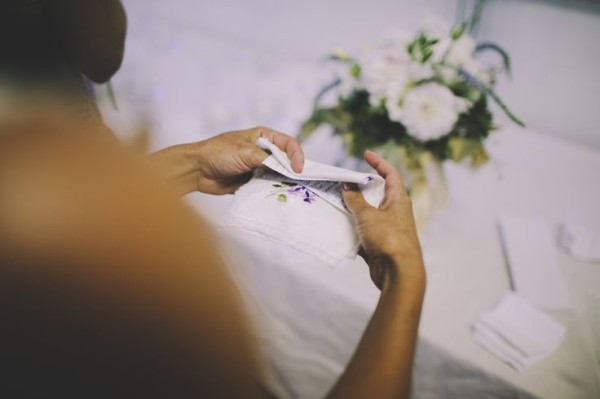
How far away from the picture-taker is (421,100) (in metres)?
0.80

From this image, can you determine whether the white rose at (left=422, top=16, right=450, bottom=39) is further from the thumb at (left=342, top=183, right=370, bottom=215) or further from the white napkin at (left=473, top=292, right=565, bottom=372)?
the white napkin at (left=473, top=292, right=565, bottom=372)

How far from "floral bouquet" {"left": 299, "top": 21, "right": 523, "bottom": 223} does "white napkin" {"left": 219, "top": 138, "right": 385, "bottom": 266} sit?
278 millimetres

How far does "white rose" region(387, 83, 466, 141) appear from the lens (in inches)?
31.1

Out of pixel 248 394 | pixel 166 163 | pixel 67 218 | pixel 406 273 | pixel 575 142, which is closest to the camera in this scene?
pixel 67 218

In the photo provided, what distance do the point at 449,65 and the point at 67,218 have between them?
0.85m

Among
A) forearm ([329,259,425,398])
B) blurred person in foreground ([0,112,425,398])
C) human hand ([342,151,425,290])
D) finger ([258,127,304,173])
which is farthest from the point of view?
finger ([258,127,304,173])

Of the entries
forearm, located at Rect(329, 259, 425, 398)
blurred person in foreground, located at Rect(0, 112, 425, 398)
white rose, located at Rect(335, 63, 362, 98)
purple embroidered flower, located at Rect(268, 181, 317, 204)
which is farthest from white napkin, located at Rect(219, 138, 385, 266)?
white rose, located at Rect(335, 63, 362, 98)

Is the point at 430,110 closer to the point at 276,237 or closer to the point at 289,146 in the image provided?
the point at 289,146

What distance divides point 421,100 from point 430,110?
3 centimetres

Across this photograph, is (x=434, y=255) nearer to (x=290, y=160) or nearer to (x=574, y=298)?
(x=574, y=298)

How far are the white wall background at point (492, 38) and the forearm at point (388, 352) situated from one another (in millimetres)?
1154

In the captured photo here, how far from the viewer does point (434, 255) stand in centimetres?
96

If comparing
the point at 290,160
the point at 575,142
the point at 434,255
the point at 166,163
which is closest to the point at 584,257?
the point at 434,255

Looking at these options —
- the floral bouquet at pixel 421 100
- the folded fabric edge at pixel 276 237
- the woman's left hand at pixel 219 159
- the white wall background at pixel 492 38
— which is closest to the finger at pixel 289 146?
the woman's left hand at pixel 219 159
